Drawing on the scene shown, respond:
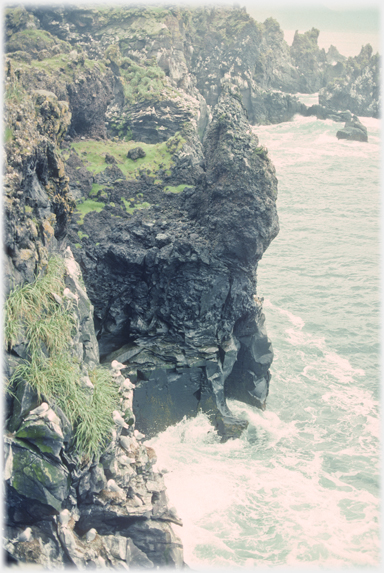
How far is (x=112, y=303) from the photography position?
49.2ft

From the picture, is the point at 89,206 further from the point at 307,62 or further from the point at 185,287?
the point at 307,62

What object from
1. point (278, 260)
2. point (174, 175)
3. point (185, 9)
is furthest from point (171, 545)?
point (185, 9)

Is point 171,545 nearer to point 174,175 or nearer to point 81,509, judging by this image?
point 81,509

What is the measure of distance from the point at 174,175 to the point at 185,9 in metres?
55.7

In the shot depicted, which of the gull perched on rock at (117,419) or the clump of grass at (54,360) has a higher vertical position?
the clump of grass at (54,360)

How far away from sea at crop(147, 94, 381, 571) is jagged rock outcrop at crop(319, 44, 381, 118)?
163ft

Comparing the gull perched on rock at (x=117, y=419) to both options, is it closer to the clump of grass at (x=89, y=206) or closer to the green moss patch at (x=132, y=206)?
the clump of grass at (x=89, y=206)

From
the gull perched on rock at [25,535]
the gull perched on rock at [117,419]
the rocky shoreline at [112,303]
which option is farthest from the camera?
the gull perched on rock at [117,419]

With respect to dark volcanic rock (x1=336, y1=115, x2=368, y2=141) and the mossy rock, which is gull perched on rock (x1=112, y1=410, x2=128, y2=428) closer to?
the mossy rock

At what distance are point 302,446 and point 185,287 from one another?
6.79m

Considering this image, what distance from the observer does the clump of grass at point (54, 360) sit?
26.7 feet

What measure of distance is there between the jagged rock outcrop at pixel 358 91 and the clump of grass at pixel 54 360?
73.6 metres

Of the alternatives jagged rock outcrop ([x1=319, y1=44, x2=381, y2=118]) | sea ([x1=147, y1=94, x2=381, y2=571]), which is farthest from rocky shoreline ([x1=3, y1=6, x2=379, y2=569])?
jagged rock outcrop ([x1=319, y1=44, x2=381, y2=118])

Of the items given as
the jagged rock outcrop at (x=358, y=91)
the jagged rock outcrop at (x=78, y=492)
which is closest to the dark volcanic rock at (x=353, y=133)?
the jagged rock outcrop at (x=358, y=91)
